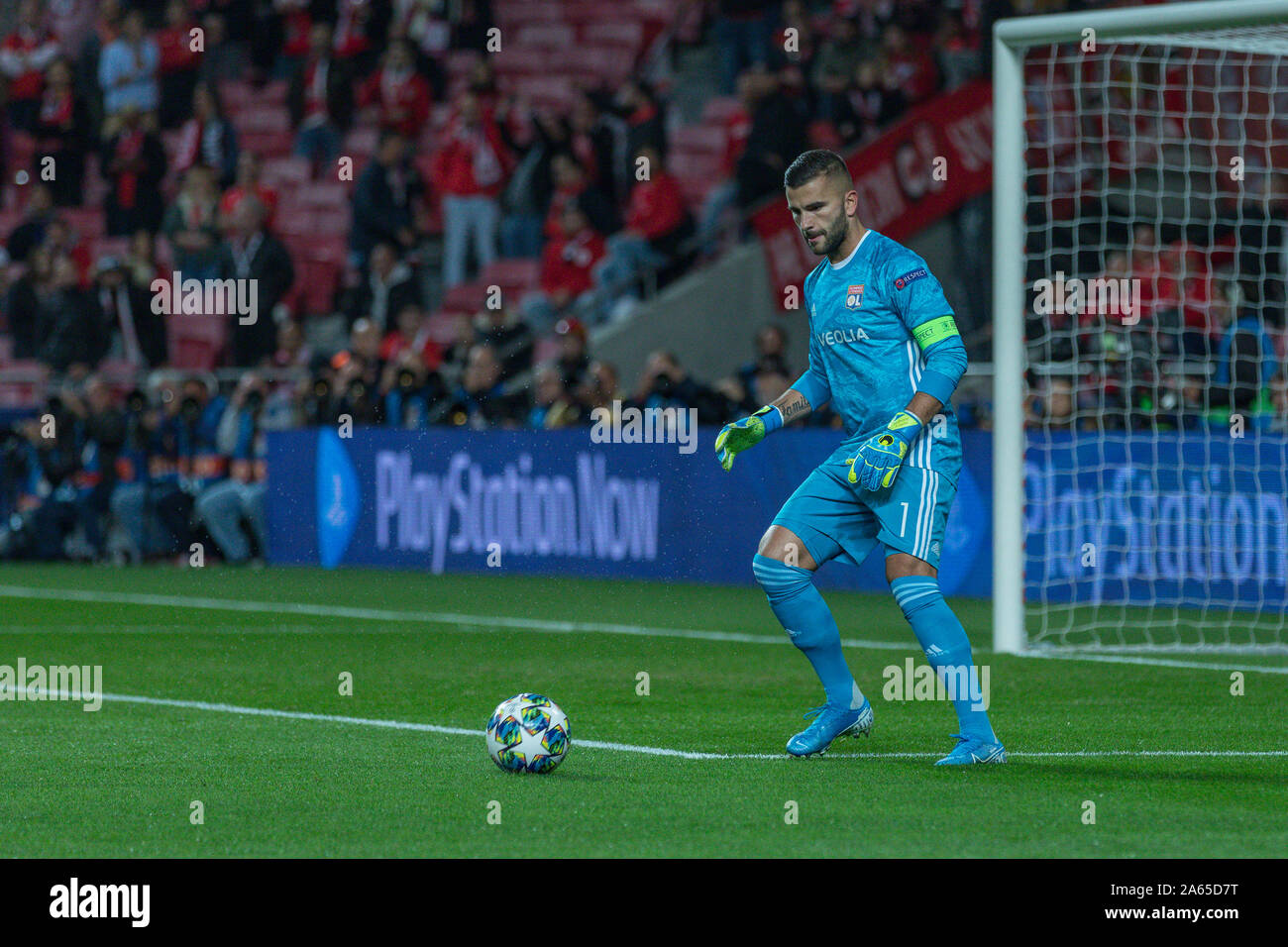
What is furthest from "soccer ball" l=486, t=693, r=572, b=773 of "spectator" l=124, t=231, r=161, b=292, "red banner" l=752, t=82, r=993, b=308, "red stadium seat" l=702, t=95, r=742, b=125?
"spectator" l=124, t=231, r=161, b=292

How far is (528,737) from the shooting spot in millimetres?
7258

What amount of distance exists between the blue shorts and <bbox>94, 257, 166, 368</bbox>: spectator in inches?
629

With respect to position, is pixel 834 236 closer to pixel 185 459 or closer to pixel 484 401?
pixel 484 401

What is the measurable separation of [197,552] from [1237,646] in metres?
10.6

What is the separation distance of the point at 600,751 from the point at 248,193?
606 inches

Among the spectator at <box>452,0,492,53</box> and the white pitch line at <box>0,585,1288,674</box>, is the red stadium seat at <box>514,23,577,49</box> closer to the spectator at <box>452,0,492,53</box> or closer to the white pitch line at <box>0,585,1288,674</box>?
the spectator at <box>452,0,492,53</box>

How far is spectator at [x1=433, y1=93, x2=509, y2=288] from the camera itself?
2202cm

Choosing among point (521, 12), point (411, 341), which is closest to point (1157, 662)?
point (411, 341)

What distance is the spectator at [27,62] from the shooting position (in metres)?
26.8

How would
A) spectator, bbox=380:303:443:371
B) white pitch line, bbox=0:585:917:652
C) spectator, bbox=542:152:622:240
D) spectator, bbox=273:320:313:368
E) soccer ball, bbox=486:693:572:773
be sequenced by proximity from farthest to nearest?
spectator, bbox=273:320:313:368, spectator, bbox=542:152:622:240, spectator, bbox=380:303:443:371, white pitch line, bbox=0:585:917:652, soccer ball, bbox=486:693:572:773

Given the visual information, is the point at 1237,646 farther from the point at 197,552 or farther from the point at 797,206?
the point at 197,552

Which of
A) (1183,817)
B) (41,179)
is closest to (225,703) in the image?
(1183,817)

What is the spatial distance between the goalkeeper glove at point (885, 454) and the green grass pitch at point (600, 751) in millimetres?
915

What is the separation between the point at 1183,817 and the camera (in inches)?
251
